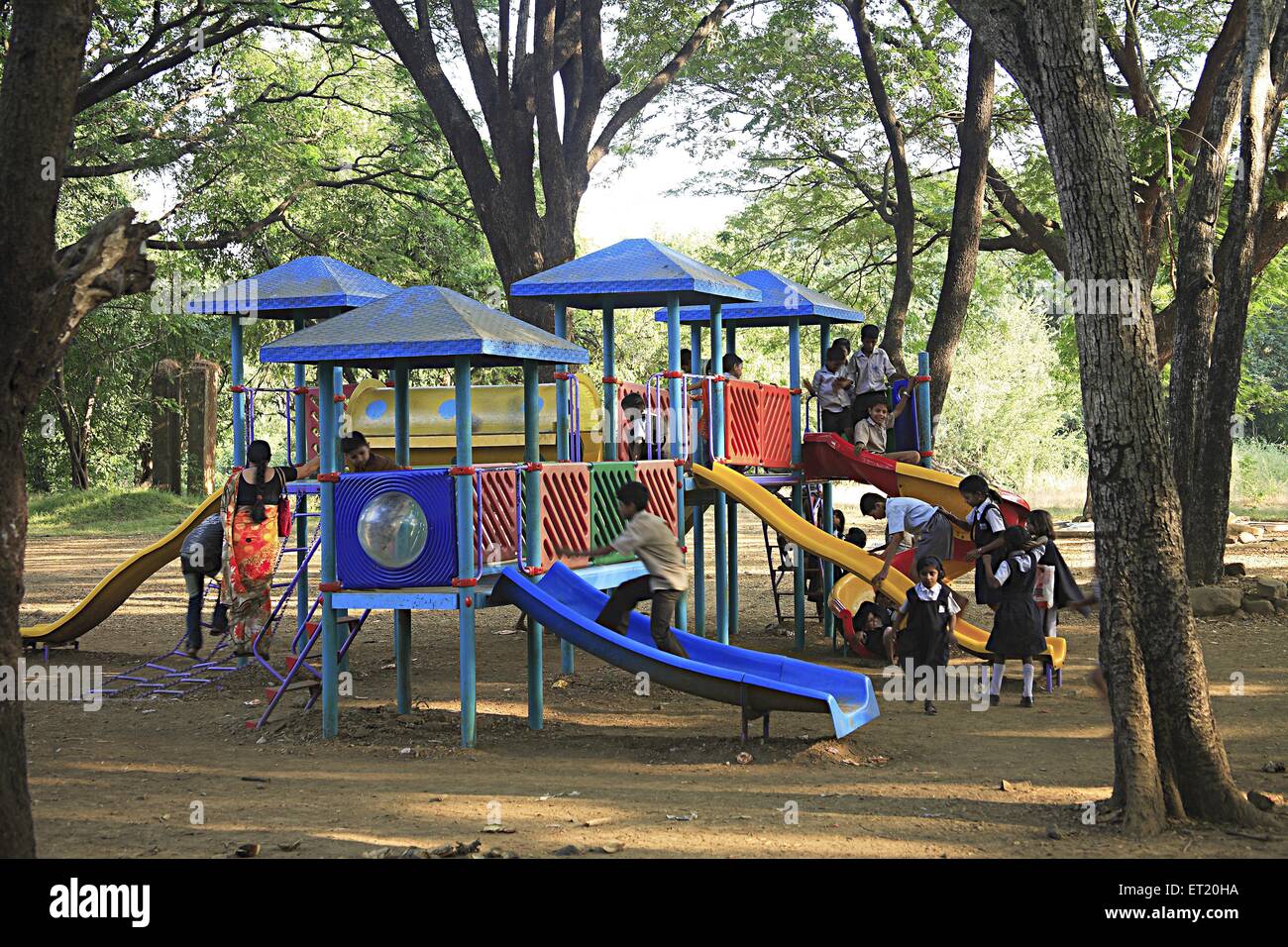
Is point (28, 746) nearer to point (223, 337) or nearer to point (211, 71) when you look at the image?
point (211, 71)

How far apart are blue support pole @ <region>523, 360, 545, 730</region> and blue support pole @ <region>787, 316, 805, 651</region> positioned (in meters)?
4.48

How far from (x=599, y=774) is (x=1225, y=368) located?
36.1ft

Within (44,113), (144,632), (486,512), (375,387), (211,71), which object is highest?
(211,71)

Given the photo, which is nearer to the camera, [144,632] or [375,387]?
[375,387]

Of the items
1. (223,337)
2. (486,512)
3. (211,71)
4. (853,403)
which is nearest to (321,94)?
(211,71)

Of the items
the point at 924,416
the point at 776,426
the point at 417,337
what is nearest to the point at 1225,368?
the point at 924,416

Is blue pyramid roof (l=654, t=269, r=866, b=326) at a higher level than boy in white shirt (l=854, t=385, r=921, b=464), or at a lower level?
higher

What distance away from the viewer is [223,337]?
33375 mm

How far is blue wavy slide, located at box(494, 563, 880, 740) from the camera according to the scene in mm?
9297

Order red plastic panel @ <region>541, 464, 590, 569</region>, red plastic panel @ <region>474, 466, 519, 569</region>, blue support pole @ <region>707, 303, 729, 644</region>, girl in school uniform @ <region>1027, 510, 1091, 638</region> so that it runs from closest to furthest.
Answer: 1. red plastic panel @ <region>474, 466, 519, 569</region>
2. red plastic panel @ <region>541, 464, 590, 569</region>
3. girl in school uniform @ <region>1027, 510, 1091, 638</region>
4. blue support pole @ <region>707, 303, 729, 644</region>

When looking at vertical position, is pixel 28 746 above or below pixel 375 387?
below

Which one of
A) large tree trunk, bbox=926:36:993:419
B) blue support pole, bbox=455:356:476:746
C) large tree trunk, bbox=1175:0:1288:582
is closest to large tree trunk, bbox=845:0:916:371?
large tree trunk, bbox=926:36:993:419

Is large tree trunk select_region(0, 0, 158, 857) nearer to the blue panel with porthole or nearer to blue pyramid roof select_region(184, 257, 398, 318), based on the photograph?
the blue panel with porthole
